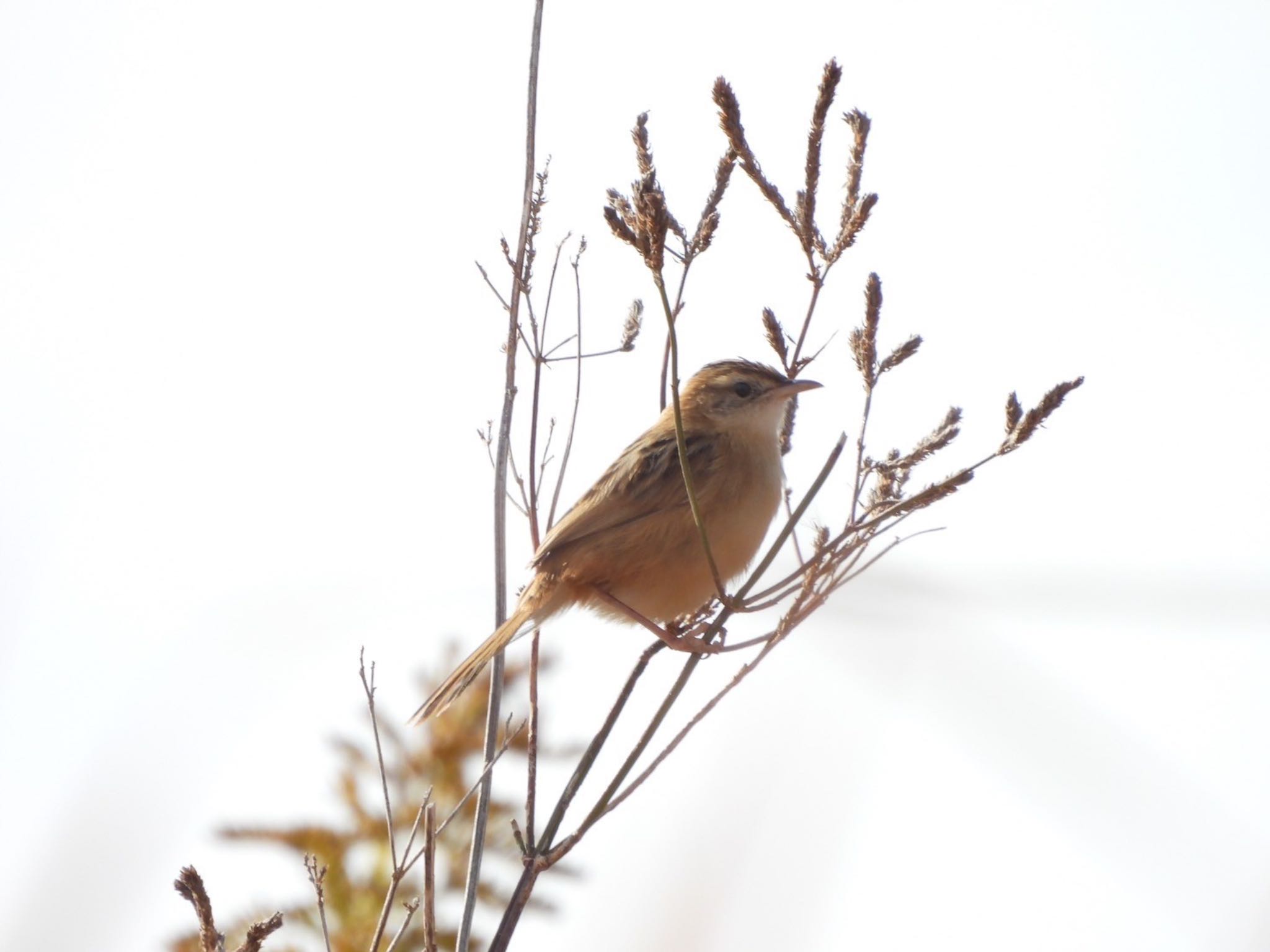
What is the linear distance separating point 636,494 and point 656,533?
25cm

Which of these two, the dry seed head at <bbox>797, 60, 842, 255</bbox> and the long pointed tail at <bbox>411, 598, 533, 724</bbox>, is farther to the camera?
the long pointed tail at <bbox>411, 598, 533, 724</bbox>

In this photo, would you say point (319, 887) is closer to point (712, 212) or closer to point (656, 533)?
point (712, 212)

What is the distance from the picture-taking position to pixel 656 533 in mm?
4668

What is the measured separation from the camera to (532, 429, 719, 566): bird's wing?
189 inches

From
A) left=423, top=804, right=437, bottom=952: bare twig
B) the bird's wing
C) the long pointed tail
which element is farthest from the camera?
the bird's wing

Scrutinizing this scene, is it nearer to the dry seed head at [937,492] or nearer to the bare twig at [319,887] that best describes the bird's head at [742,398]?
the dry seed head at [937,492]

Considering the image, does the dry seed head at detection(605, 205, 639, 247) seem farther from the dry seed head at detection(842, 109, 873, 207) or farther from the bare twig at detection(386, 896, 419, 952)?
the bare twig at detection(386, 896, 419, 952)

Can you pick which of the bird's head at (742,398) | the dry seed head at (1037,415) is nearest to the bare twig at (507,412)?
the dry seed head at (1037,415)

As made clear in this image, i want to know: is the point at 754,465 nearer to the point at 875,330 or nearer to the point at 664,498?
the point at 664,498

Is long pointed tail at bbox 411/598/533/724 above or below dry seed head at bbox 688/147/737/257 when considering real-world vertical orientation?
below

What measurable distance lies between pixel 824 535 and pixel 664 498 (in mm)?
1701

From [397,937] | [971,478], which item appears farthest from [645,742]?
[971,478]

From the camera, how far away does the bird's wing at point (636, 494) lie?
4.81 metres

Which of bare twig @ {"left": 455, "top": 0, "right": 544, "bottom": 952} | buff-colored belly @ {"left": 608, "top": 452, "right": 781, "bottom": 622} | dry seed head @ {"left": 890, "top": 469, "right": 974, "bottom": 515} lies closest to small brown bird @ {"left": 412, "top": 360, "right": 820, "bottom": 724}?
buff-colored belly @ {"left": 608, "top": 452, "right": 781, "bottom": 622}
